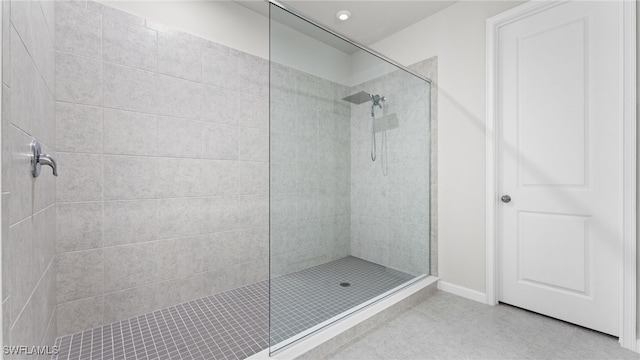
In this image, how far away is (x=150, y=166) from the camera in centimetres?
193

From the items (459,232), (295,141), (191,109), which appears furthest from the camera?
(459,232)

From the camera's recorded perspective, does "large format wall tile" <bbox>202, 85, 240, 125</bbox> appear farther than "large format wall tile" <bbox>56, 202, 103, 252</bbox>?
Yes

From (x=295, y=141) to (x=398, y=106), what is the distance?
109cm

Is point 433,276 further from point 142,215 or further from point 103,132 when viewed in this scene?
point 103,132

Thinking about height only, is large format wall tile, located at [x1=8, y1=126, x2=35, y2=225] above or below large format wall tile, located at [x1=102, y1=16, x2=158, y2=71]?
below

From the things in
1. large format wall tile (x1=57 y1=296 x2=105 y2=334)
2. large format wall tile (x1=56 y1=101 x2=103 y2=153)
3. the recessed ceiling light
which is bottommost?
large format wall tile (x1=57 y1=296 x2=105 y2=334)

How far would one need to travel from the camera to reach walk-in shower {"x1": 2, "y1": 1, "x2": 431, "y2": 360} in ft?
4.75

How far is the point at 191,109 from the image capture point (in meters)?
2.12

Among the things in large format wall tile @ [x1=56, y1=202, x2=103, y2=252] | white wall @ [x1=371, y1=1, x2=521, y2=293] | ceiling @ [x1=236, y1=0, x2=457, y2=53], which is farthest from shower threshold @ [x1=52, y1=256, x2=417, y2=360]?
ceiling @ [x1=236, y1=0, x2=457, y2=53]

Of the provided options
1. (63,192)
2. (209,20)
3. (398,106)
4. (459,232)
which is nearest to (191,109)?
(209,20)

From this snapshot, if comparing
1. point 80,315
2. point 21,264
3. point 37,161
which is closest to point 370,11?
point 37,161

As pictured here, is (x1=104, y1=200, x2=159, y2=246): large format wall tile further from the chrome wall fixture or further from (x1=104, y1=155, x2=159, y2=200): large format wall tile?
the chrome wall fixture

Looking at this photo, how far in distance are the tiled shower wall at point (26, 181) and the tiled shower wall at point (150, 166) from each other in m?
0.19

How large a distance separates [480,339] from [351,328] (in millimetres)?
787
